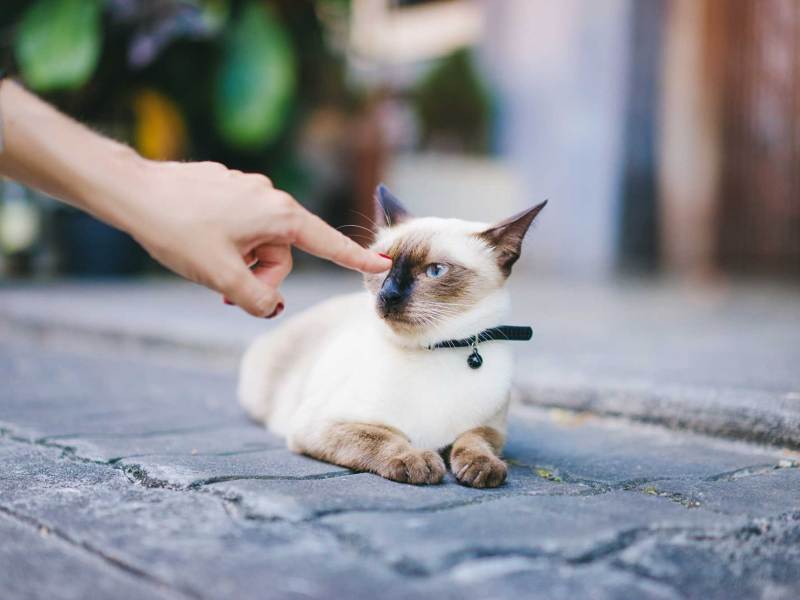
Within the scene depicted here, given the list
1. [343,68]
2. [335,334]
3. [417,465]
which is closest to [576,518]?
[417,465]

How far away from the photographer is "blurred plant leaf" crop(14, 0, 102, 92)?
587 cm

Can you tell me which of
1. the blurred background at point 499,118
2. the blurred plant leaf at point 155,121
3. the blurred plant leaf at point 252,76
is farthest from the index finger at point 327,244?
the blurred plant leaf at point 155,121

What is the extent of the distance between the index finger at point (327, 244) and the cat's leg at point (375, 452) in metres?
0.42

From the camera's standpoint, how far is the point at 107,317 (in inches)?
171

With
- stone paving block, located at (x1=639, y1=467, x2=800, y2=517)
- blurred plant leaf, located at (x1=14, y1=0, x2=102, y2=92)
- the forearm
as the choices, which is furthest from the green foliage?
the forearm

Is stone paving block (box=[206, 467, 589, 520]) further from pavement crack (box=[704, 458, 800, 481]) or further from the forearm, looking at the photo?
the forearm

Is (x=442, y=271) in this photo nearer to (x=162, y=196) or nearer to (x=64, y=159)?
(x=162, y=196)

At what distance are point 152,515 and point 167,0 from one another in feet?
18.3

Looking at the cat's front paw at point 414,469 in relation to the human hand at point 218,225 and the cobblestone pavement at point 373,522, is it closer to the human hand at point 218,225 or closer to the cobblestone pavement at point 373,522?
the cobblestone pavement at point 373,522

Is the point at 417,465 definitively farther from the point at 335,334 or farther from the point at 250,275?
the point at 335,334

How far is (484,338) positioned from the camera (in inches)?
77.0

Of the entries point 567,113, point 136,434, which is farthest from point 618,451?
point 567,113

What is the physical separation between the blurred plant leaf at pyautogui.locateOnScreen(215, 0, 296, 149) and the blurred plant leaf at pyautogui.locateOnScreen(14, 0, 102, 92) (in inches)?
41.7

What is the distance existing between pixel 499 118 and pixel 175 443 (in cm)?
613
